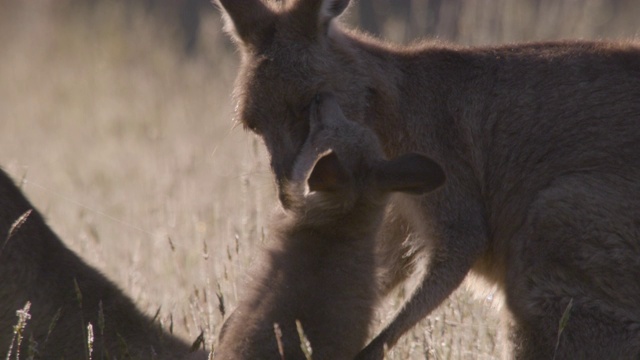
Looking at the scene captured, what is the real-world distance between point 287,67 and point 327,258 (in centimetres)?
122

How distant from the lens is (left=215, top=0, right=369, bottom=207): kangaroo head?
5.74 m

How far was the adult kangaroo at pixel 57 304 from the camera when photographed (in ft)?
17.2

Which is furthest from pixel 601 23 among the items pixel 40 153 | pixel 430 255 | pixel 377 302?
pixel 377 302

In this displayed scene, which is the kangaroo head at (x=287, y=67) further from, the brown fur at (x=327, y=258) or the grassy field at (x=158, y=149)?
the brown fur at (x=327, y=258)

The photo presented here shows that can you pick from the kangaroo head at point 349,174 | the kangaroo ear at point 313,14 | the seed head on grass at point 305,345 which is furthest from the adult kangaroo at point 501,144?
Answer: the seed head on grass at point 305,345

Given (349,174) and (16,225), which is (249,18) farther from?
(16,225)

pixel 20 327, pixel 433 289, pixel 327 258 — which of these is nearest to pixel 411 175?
pixel 327 258

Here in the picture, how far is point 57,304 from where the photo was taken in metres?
5.33

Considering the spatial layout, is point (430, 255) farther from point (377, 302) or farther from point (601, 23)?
point (601, 23)

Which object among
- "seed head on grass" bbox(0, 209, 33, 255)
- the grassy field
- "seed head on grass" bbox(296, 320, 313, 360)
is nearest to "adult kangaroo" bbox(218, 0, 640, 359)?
the grassy field

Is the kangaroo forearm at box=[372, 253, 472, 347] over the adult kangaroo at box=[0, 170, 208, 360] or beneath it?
beneath

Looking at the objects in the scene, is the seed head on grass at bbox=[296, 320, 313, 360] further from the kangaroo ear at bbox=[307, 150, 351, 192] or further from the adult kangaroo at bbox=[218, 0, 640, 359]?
the adult kangaroo at bbox=[218, 0, 640, 359]

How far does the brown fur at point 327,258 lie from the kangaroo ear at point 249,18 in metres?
0.93

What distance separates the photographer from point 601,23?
13062mm
